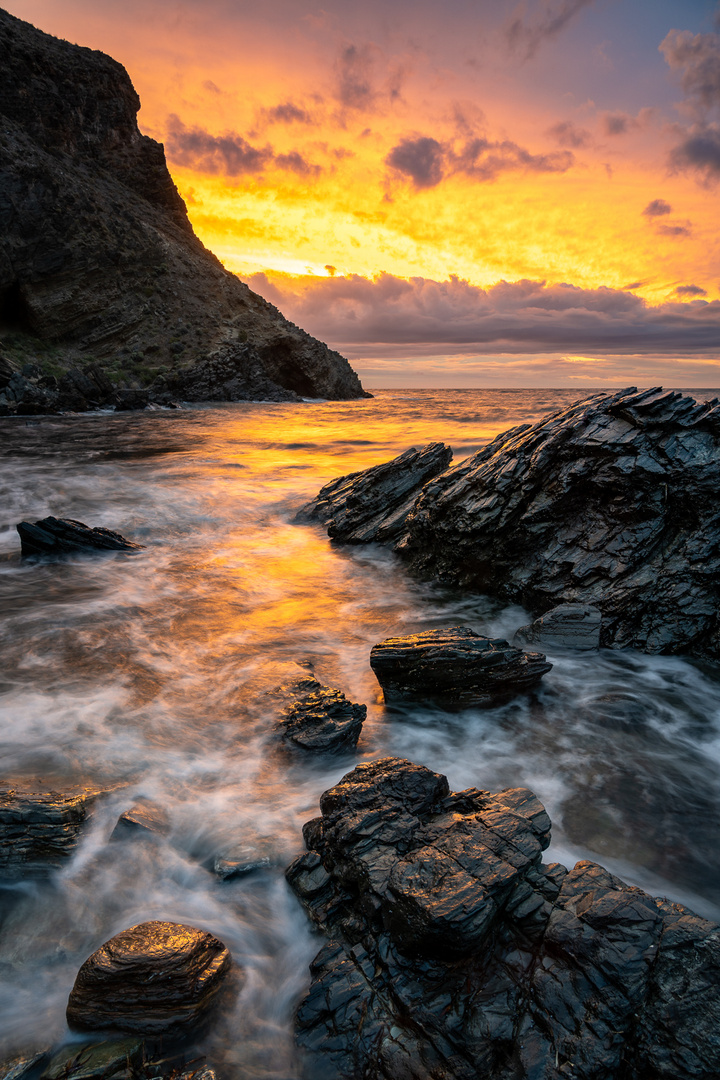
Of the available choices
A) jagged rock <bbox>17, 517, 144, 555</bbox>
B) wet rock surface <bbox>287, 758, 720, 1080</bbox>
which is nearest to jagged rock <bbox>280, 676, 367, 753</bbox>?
wet rock surface <bbox>287, 758, 720, 1080</bbox>

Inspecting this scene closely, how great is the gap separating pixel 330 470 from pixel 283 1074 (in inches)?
770

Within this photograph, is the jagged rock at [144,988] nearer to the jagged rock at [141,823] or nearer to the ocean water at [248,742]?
the ocean water at [248,742]

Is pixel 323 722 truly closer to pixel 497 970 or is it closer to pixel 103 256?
pixel 497 970

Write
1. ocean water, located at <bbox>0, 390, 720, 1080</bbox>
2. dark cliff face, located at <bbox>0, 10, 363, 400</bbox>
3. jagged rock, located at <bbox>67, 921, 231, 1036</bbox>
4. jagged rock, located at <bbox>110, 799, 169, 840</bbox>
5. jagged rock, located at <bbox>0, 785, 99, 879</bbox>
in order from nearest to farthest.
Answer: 1. jagged rock, located at <bbox>67, 921, 231, 1036</bbox>
2. ocean water, located at <bbox>0, 390, 720, 1080</bbox>
3. jagged rock, located at <bbox>0, 785, 99, 879</bbox>
4. jagged rock, located at <bbox>110, 799, 169, 840</bbox>
5. dark cliff face, located at <bbox>0, 10, 363, 400</bbox>

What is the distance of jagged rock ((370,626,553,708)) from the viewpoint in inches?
242

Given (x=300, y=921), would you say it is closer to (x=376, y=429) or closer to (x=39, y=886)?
(x=39, y=886)

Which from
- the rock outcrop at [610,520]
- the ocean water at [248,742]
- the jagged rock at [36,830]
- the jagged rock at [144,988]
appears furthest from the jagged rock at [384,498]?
the jagged rock at [144,988]

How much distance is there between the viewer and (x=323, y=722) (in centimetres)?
552

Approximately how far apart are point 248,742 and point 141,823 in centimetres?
136

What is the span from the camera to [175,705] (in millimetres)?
6160

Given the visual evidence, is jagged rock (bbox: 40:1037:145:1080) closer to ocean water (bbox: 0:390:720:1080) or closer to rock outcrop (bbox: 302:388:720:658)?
ocean water (bbox: 0:390:720:1080)

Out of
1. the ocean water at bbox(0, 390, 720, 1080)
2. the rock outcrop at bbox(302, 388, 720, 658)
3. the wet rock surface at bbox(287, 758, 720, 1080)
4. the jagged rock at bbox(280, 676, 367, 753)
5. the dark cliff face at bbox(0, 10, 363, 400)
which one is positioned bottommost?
the ocean water at bbox(0, 390, 720, 1080)

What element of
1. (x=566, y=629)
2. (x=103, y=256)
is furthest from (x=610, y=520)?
(x=103, y=256)

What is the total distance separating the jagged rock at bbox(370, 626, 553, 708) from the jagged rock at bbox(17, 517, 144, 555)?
24.9 feet
